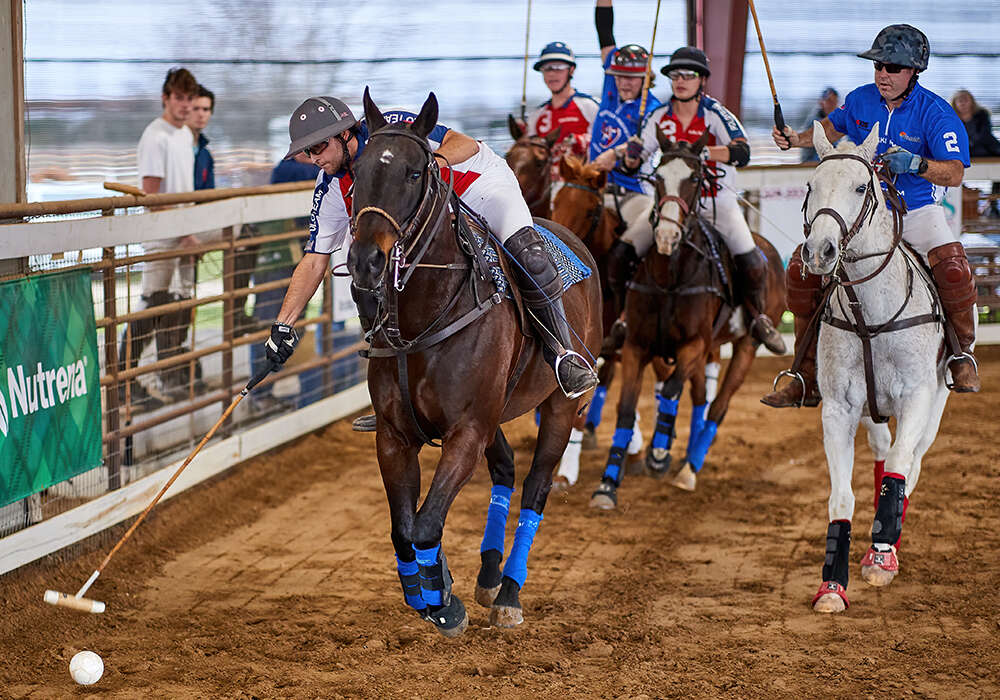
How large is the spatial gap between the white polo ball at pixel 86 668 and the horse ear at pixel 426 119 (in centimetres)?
242

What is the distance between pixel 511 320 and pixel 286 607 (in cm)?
195

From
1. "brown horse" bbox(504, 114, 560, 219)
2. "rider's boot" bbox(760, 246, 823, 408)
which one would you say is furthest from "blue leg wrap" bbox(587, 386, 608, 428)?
"rider's boot" bbox(760, 246, 823, 408)

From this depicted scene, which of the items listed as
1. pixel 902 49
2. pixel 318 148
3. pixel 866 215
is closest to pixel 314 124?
pixel 318 148

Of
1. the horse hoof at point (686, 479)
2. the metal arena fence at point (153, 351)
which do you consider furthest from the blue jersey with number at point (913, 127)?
the metal arena fence at point (153, 351)

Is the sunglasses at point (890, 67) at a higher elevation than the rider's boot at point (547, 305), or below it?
higher

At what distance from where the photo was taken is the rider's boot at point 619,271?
26.7ft

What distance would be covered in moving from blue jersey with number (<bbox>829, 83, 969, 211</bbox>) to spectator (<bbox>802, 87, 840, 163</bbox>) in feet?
23.7

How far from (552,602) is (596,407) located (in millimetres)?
3497

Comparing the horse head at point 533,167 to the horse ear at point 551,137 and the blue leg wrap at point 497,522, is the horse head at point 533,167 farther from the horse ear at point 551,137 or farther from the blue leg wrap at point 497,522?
the blue leg wrap at point 497,522

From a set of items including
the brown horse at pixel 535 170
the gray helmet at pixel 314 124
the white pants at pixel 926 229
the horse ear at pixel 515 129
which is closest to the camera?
the gray helmet at pixel 314 124

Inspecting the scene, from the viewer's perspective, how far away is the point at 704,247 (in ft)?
25.7

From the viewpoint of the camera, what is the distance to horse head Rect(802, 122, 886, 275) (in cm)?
498

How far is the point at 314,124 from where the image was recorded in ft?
14.4

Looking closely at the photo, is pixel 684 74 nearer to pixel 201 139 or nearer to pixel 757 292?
pixel 757 292
